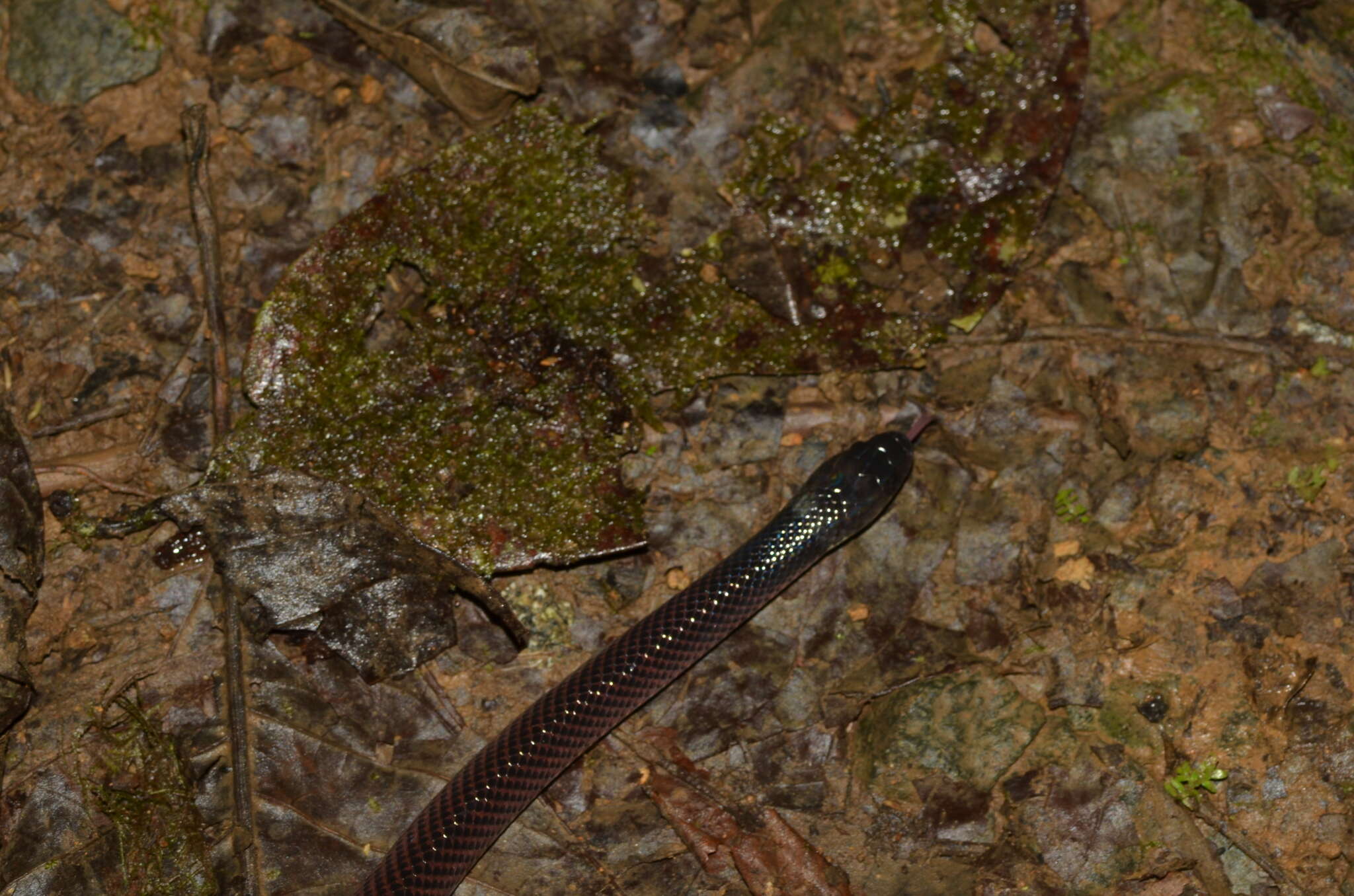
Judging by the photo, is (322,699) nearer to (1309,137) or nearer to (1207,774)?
(1207,774)

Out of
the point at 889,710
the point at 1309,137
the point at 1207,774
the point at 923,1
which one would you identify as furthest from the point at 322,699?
the point at 1309,137

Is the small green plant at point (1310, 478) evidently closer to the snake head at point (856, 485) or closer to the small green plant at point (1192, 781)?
the small green plant at point (1192, 781)

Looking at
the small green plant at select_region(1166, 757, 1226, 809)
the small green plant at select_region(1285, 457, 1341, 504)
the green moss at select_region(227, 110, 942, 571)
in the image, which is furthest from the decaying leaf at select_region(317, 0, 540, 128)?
the small green plant at select_region(1166, 757, 1226, 809)

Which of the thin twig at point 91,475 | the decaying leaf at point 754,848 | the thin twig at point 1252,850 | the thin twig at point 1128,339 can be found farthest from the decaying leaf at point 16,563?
the thin twig at point 1252,850

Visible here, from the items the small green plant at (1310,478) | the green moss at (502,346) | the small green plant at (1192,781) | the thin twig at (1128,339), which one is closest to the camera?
the small green plant at (1192,781)

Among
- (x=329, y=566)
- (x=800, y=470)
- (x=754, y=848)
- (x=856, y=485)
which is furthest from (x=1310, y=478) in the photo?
(x=329, y=566)

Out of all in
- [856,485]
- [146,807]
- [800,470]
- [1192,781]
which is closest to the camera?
[146,807]

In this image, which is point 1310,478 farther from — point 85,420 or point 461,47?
point 85,420
